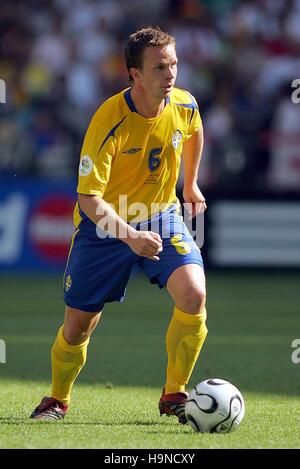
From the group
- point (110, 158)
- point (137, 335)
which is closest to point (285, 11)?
point (137, 335)

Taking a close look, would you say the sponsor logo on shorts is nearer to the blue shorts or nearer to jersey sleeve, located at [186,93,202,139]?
the blue shorts

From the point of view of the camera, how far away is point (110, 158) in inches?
227

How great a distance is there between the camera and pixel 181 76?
15.6 meters

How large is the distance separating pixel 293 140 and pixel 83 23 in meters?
3.98

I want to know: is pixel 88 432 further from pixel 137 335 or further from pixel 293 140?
pixel 293 140

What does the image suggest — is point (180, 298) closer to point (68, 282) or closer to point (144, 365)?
point (68, 282)

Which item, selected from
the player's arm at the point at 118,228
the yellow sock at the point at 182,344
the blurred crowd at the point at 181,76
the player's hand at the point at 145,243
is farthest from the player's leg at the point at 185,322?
the blurred crowd at the point at 181,76

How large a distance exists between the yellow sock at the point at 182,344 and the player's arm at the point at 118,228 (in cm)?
42

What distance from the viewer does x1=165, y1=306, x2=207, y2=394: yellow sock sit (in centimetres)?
593

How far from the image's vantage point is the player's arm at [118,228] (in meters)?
5.43

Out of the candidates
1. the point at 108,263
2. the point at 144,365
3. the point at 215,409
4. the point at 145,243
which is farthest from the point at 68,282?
the point at 144,365

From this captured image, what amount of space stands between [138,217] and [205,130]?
900 cm

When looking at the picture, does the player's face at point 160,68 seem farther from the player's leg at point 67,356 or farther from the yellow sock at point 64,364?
the yellow sock at point 64,364

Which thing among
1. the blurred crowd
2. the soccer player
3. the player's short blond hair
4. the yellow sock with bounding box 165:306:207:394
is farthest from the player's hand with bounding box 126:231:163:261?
the blurred crowd
